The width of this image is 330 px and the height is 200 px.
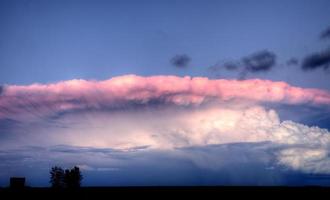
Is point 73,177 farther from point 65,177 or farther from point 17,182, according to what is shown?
point 17,182

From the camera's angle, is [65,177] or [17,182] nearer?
[17,182]

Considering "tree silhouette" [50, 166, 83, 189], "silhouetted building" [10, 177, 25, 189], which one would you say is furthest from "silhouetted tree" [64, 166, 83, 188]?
"silhouetted building" [10, 177, 25, 189]

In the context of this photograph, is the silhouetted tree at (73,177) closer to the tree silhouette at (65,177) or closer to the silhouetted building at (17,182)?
the tree silhouette at (65,177)

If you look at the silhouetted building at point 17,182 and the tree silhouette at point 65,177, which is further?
the tree silhouette at point 65,177

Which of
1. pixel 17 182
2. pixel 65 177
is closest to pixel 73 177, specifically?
pixel 65 177

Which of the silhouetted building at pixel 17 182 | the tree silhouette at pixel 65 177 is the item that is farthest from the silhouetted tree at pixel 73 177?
the silhouetted building at pixel 17 182

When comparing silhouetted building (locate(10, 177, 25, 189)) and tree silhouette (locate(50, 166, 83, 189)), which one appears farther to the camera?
tree silhouette (locate(50, 166, 83, 189))

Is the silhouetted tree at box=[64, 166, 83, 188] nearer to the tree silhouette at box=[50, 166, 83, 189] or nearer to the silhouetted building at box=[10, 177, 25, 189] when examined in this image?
the tree silhouette at box=[50, 166, 83, 189]
